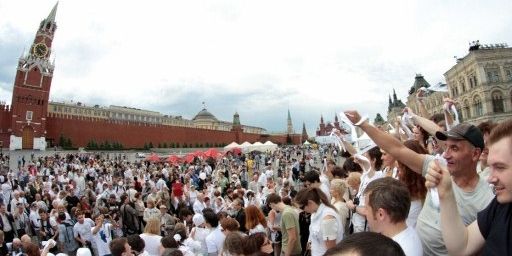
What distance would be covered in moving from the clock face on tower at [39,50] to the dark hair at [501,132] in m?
58.6

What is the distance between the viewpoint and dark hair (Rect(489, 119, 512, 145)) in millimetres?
1767

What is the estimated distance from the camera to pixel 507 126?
1.80 metres

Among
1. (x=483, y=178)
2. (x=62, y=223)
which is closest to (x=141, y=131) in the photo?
(x=62, y=223)

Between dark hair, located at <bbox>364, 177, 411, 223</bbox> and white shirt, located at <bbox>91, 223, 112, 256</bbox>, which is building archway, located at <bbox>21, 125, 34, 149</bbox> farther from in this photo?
dark hair, located at <bbox>364, 177, 411, 223</bbox>

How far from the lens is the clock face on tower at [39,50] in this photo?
169 feet

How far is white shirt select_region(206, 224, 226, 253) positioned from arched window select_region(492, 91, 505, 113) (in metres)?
50.5

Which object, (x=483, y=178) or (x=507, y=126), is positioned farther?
(x=483, y=178)

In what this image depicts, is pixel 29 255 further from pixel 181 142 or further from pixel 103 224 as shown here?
pixel 181 142

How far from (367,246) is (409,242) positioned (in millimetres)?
1342

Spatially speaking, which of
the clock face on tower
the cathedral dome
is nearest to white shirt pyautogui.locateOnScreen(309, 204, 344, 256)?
the clock face on tower

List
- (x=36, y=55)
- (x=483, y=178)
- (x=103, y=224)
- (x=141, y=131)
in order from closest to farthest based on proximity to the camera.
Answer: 1. (x=483, y=178)
2. (x=103, y=224)
3. (x=36, y=55)
4. (x=141, y=131)

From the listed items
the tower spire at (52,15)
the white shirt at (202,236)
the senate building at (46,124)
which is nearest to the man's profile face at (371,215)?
the white shirt at (202,236)

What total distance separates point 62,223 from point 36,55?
50.4 meters

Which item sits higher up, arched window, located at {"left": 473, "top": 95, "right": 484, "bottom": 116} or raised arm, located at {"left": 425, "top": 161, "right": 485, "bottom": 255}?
arched window, located at {"left": 473, "top": 95, "right": 484, "bottom": 116}
